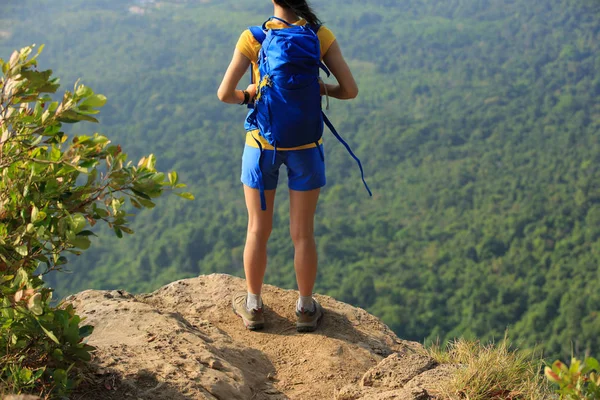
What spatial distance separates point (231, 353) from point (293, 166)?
2.98ft

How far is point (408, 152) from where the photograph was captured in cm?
8150

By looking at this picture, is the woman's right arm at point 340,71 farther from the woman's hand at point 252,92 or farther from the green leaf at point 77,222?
the green leaf at point 77,222

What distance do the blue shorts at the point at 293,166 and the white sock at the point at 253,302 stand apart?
685 mm

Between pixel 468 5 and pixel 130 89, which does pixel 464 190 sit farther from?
pixel 468 5

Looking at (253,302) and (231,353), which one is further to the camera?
(253,302)

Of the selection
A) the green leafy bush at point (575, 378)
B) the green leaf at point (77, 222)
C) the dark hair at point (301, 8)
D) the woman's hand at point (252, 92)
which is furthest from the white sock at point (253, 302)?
the green leafy bush at point (575, 378)

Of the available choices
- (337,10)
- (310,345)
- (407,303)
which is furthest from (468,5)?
(310,345)

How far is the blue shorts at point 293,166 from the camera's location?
318 cm

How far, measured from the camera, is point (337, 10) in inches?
5310

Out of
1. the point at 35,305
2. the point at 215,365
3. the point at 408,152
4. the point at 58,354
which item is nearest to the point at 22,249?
the point at 35,305

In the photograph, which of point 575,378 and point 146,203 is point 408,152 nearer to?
point 146,203

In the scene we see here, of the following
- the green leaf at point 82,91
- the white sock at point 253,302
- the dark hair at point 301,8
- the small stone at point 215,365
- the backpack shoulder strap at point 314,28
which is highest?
the dark hair at point 301,8

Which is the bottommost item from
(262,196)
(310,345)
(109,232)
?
(109,232)

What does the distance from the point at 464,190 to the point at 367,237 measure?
14.0m
